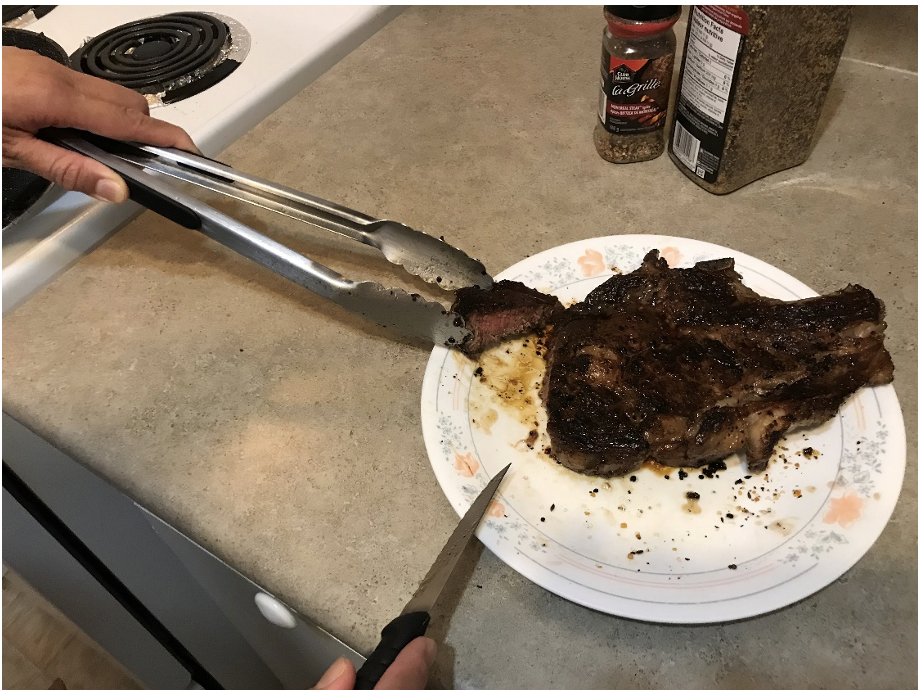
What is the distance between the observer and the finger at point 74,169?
108 cm

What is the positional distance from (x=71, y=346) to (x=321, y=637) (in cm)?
75

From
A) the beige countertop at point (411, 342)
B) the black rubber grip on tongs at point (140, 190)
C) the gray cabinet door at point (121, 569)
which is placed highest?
the black rubber grip on tongs at point (140, 190)

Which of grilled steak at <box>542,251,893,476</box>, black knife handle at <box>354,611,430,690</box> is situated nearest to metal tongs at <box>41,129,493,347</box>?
grilled steak at <box>542,251,893,476</box>

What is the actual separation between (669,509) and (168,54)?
157 centimetres

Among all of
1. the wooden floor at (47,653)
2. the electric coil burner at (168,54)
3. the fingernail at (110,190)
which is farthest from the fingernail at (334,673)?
the electric coil burner at (168,54)

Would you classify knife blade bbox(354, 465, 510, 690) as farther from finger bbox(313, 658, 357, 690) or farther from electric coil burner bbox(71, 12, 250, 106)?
electric coil burner bbox(71, 12, 250, 106)

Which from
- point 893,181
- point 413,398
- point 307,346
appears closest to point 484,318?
point 413,398

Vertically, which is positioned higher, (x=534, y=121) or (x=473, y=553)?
(x=534, y=121)

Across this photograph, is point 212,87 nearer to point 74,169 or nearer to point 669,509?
point 74,169

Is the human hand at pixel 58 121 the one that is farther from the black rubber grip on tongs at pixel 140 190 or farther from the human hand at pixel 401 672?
the human hand at pixel 401 672

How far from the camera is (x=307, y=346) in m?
1.17

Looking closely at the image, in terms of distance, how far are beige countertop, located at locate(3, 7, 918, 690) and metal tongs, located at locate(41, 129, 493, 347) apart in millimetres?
157

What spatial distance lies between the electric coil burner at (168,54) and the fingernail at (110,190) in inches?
21.4

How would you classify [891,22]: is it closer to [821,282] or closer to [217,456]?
[821,282]
